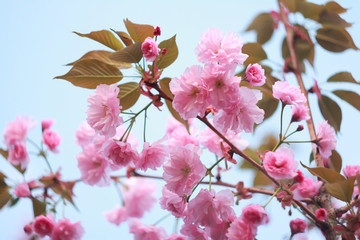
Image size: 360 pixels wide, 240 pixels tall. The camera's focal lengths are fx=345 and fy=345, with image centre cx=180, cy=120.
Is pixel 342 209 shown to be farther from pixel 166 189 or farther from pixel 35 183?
pixel 35 183

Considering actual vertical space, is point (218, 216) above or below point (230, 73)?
below

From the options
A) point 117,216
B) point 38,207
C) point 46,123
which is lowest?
A: point 117,216

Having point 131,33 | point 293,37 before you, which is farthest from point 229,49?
point 293,37

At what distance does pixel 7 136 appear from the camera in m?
1.50

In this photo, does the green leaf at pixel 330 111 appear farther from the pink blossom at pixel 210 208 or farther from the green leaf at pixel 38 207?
the green leaf at pixel 38 207

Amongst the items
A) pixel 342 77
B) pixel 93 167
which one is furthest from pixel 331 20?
pixel 93 167

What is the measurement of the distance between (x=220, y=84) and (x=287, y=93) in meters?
0.21

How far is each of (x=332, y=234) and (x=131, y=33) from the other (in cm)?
68

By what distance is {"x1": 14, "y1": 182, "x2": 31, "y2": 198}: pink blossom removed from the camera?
123 cm

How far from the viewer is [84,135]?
4.42 ft

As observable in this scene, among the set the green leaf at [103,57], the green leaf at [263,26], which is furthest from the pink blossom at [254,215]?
the green leaf at [263,26]

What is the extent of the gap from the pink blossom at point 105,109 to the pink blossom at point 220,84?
0.20m

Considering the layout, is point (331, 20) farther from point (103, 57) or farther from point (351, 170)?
point (103, 57)

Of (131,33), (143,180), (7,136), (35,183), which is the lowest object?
(143,180)
